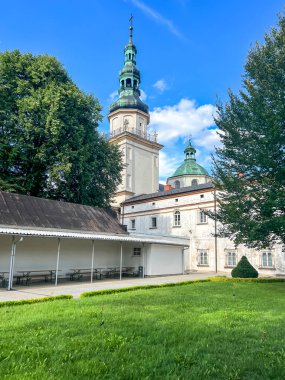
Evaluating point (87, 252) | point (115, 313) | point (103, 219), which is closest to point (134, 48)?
point (103, 219)

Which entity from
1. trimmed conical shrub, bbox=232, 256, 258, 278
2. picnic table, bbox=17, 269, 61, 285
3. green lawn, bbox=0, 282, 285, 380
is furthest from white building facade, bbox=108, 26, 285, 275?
green lawn, bbox=0, 282, 285, 380

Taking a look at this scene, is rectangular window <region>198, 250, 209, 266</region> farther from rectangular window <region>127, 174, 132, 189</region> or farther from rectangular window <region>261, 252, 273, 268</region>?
rectangular window <region>127, 174, 132, 189</region>

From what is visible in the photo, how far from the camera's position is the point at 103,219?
22.4 meters

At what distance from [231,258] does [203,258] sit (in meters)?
2.75

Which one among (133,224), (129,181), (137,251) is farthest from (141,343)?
(129,181)

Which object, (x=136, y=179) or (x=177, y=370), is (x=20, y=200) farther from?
(x=136, y=179)

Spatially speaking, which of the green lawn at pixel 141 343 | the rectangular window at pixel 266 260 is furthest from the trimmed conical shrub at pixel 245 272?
the green lawn at pixel 141 343

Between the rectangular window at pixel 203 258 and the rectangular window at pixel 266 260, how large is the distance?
198 inches

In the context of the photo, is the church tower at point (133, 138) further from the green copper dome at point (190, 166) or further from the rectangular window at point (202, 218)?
the rectangular window at point (202, 218)

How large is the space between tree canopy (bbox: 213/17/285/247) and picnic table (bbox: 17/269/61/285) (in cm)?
973

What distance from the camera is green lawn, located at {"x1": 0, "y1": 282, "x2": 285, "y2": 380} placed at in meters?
3.83

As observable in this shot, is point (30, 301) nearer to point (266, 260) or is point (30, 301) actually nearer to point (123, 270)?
point (123, 270)

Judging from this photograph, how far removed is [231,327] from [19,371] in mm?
4164

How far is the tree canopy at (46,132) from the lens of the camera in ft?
74.5
